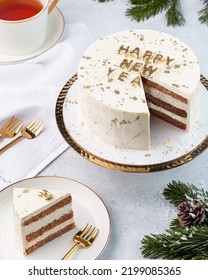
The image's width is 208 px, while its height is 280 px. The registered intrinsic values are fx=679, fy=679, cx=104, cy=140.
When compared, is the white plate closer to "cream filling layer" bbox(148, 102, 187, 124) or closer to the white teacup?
"cream filling layer" bbox(148, 102, 187, 124)

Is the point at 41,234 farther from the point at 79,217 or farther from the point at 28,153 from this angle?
the point at 28,153

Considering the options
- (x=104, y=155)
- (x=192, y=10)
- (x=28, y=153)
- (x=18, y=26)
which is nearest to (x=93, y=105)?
(x=104, y=155)

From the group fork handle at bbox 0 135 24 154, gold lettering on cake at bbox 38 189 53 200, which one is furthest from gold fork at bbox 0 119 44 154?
gold lettering on cake at bbox 38 189 53 200

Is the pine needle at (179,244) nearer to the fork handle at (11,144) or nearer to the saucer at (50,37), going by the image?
the fork handle at (11,144)

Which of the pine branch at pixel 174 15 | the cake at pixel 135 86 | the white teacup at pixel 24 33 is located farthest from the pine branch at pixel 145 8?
the cake at pixel 135 86

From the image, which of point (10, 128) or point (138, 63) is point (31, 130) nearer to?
point (10, 128)

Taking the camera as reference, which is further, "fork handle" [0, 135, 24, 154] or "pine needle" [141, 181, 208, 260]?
"fork handle" [0, 135, 24, 154]
